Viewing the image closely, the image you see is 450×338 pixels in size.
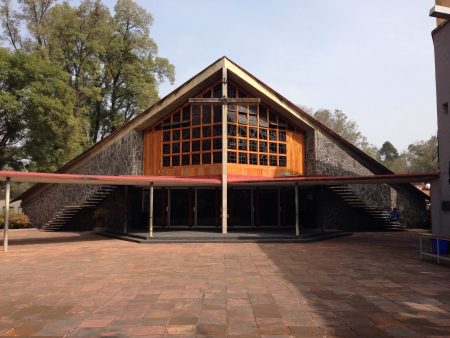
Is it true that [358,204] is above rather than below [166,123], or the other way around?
below

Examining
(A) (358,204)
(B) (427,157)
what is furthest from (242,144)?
(B) (427,157)

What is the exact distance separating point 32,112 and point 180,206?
10543 mm

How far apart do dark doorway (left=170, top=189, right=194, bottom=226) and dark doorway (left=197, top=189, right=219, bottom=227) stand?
1.52 feet

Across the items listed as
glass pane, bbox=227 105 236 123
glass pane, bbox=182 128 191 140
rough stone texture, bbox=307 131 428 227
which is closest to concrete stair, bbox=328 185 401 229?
rough stone texture, bbox=307 131 428 227

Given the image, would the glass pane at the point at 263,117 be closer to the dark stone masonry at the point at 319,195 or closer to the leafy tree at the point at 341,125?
the dark stone masonry at the point at 319,195

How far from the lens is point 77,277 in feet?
25.3

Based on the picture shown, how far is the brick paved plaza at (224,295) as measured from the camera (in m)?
4.54

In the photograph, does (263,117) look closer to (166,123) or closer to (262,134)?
(262,134)

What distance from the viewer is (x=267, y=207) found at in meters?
18.5

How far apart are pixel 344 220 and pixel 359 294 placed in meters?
14.0

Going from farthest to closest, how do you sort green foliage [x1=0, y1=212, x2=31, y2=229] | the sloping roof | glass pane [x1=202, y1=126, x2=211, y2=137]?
1. green foliage [x1=0, y1=212, x2=31, y2=229]
2. glass pane [x1=202, y1=126, x2=211, y2=137]
3. the sloping roof

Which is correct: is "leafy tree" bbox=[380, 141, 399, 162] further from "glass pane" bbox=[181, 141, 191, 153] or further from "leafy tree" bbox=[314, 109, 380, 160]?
"glass pane" bbox=[181, 141, 191, 153]

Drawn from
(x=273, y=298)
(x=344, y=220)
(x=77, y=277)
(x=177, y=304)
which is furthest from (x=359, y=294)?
(x=344, y=220)

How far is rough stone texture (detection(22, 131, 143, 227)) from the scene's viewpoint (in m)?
18.5
